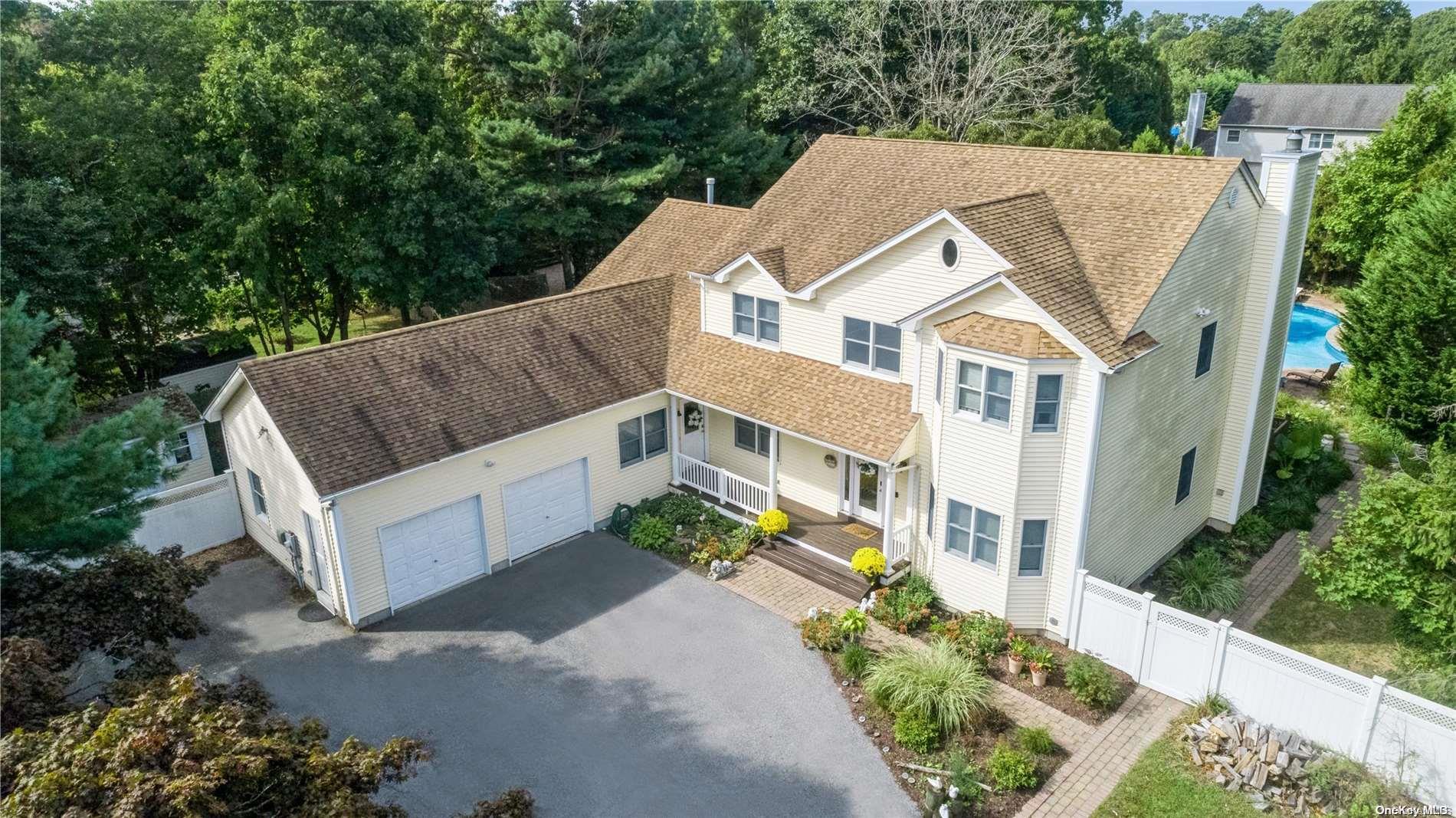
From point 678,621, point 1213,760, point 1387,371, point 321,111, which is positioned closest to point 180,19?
point 321,111

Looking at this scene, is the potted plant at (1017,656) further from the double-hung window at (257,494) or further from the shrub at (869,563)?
the double-hung window at (257,494)

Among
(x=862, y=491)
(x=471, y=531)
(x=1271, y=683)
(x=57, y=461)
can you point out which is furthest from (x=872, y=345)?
(x=57, y=461)

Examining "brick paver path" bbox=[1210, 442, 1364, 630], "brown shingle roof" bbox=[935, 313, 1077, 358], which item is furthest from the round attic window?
"brick paver path" bbox=[1210, 442, 1364, 630]

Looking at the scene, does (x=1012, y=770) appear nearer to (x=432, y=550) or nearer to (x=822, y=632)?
(x=822, y=632)

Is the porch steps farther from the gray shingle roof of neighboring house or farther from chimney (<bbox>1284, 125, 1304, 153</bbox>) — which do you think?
the gray shingle roof of neighboring house

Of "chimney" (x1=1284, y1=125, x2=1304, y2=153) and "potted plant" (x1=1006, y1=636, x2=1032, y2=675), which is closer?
"potted plant" (x1=1006, y1=636, x2=1032, y2=675)

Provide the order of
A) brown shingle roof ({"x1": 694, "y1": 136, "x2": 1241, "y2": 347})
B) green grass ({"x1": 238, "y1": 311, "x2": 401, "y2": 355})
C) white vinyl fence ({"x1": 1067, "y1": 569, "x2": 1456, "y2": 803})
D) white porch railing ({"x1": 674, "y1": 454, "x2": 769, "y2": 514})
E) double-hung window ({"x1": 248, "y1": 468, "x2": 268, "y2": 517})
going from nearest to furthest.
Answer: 1. white vinyl fence ({"x1": 1067, "y1": 569, "x2": 1456, "y2": 803})
2. brown shingle roof ({"x1": 694, "y1": 136, "x2": 1241, "y2": 347})
3. double-hung window ({"x1": 248, "y1": 468, "x2": 268, "y2": 517})
4. white porch railing ({"x1": 674, "y1": 454, "x2": 769, "y2": 514})
5. green grass ({"x1": 238, "y1": 311, "x2": 401, "y2": 355})

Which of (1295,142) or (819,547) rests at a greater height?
(1295,142)
